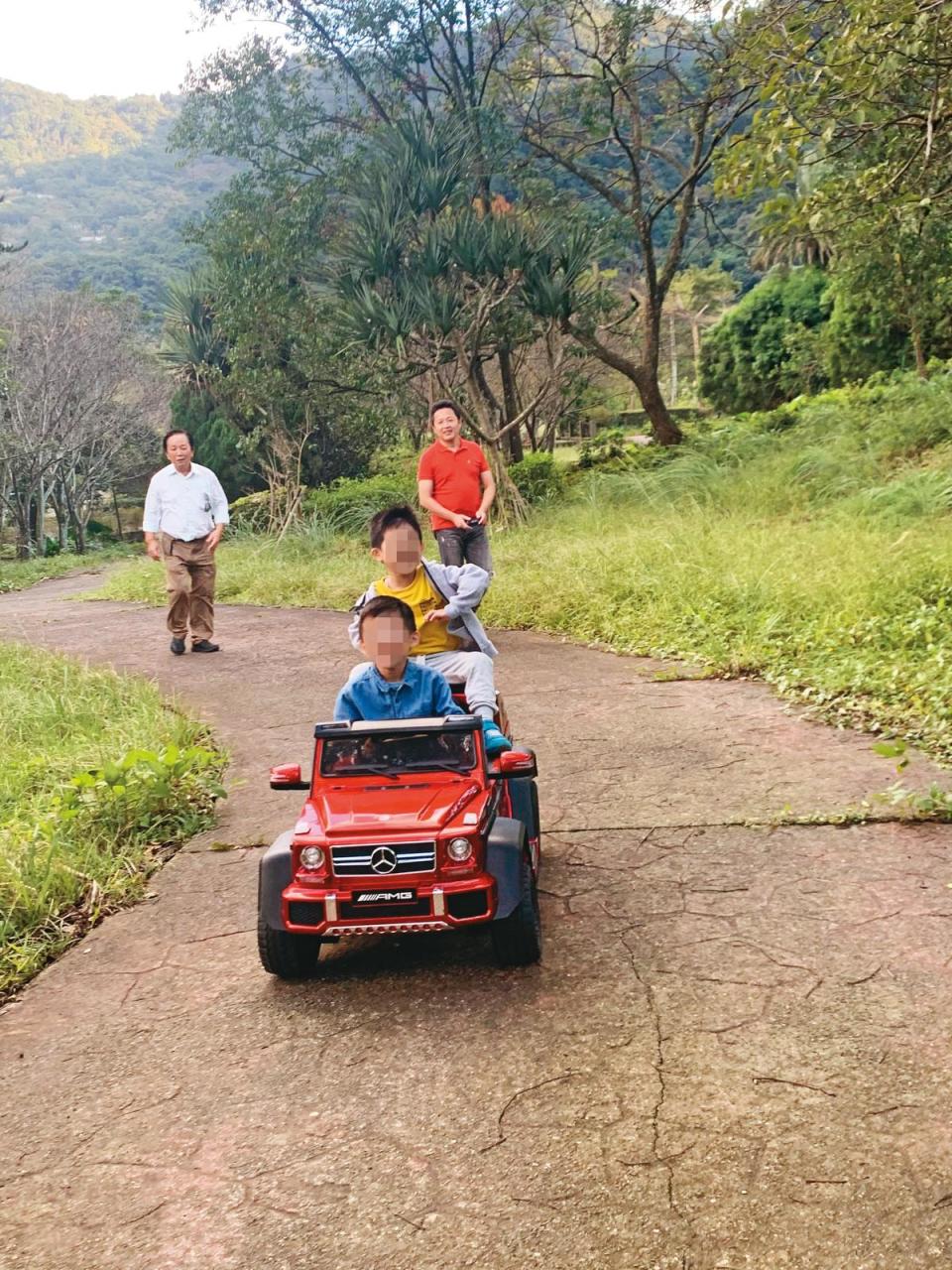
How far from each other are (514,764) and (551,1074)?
1.01 metres

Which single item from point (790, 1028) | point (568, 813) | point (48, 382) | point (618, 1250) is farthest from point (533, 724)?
point (48, 382)

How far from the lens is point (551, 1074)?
2.81m

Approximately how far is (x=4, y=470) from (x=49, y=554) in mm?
2944

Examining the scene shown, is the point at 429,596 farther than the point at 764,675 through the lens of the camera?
No

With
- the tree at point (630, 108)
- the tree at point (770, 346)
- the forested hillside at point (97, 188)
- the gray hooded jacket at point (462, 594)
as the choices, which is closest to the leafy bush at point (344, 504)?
the tree at point (630, 108)

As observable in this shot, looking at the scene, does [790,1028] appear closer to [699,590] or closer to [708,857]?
[708,857]

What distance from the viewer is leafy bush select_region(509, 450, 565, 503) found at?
16.7 metres

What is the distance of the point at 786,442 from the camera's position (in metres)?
14.2

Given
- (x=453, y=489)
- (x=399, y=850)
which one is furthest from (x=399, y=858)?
(x=453, y=489)

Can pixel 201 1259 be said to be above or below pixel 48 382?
below

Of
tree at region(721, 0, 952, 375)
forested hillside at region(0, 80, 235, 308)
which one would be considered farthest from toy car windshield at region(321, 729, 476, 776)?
forested hillside at region(0, 80, 235, 308)

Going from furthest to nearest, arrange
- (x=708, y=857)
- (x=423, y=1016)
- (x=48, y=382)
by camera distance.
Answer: (x=48, y=382) → (x=708, y=857) → (x=423, y=1016)

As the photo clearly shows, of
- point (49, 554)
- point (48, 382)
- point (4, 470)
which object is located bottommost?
point (49, 554)

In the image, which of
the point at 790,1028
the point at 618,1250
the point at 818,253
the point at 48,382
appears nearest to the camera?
the point at 618,1250
